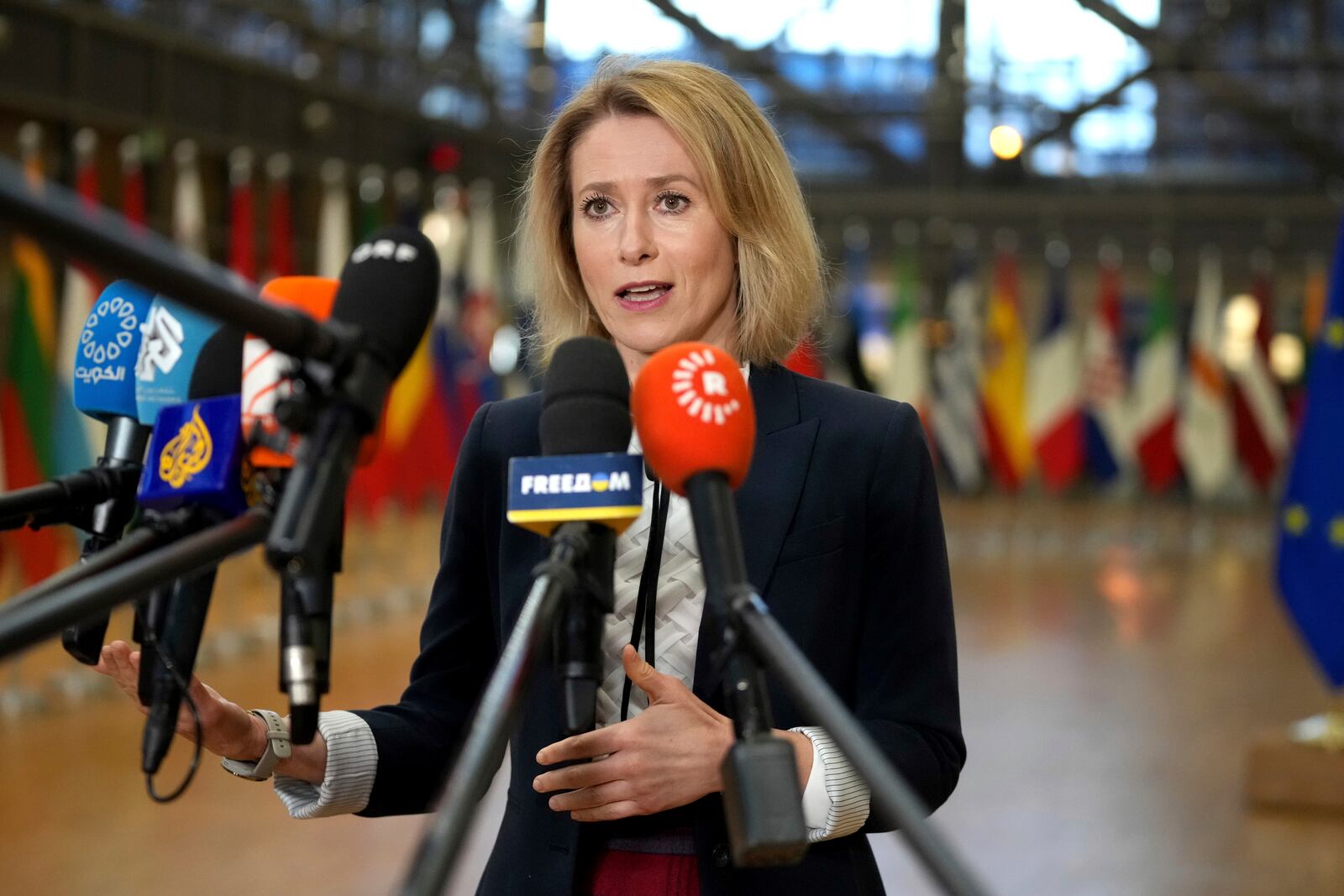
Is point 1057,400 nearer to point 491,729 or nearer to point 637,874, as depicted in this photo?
point 637,874

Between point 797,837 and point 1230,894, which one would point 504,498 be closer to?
point 797,837

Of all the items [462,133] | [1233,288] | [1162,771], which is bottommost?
[1162,771]

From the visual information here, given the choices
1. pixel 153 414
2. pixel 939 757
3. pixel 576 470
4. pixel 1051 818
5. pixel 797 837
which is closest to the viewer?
pixel 797 837

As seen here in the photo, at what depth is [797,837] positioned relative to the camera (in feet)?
3.01

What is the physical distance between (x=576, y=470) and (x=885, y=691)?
0.59 metres

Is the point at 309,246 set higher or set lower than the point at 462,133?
lower

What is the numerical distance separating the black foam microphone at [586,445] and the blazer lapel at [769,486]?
16.0 inches

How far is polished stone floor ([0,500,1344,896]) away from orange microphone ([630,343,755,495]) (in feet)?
11.7

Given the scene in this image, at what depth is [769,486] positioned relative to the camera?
155 centimetres

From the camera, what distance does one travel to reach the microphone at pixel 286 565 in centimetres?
92

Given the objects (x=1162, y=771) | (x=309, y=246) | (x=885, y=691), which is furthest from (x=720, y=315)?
(x=309, y=246)

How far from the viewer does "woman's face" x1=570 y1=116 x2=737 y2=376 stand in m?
1.57

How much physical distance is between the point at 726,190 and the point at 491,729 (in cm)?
86

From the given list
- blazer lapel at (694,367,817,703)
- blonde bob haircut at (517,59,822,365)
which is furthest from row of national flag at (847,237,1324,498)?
blazer lapel at (694,367,817,703)
